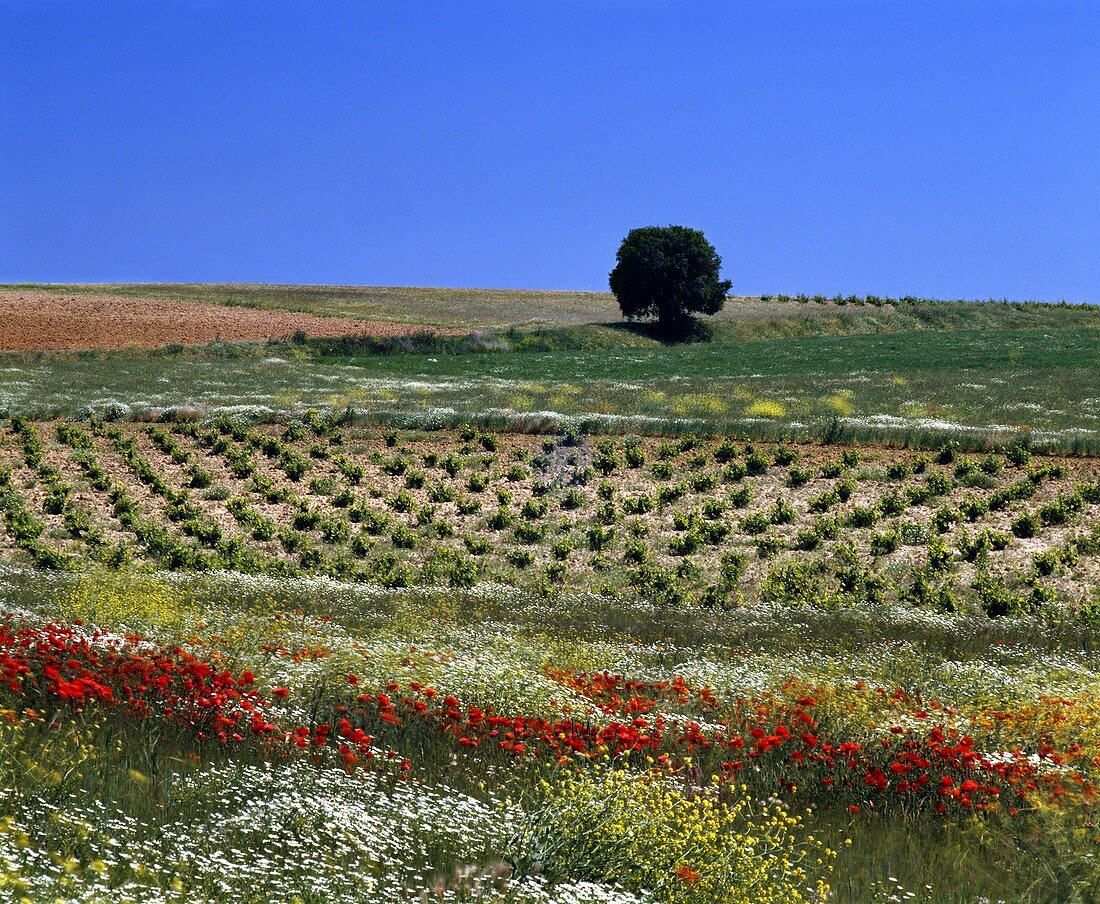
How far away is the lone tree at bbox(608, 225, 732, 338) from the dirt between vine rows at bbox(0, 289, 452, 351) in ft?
48.2

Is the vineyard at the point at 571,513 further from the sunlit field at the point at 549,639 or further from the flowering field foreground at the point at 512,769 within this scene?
the flowering field foreground at the point at 512,769

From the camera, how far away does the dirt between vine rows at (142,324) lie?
62.6 meters

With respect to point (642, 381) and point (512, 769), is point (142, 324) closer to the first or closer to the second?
point (642, 381)

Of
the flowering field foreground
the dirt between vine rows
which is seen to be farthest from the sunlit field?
the dirt between vine rows

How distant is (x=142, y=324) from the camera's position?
2781 inches

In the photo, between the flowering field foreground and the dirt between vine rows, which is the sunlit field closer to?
the flowering field foreground

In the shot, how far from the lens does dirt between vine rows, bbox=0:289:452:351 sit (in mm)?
62625

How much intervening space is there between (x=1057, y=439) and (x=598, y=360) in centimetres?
2918

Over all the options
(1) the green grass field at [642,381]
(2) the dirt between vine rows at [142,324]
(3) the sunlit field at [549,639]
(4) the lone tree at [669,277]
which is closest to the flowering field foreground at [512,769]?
(3) the sunlit field at [549,639]

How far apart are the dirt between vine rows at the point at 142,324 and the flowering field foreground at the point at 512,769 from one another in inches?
2064

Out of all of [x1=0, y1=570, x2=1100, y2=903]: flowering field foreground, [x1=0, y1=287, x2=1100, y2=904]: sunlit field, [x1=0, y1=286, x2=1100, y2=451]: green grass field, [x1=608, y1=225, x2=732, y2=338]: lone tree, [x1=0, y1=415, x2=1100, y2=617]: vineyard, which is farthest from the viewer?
[x1=608, y1=225, x2=732, y2=338]: lone tree

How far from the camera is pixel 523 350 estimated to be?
65.9 m

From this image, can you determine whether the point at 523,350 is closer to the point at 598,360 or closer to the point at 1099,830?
the point at 598,360

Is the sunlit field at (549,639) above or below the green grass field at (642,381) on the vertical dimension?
below
